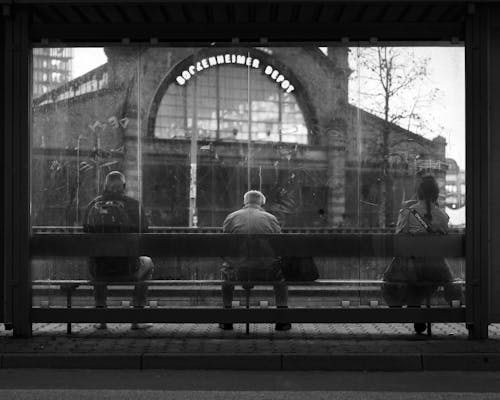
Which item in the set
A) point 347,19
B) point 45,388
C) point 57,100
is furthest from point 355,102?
point 45,388

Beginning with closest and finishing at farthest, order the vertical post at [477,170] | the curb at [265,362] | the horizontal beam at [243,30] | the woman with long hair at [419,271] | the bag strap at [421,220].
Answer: the curb at [265,362] → the vertical post at [477,170] → the horizontal beam at [243,30] → the woman with long hair at [419,271] → the bag strap at [421,220]

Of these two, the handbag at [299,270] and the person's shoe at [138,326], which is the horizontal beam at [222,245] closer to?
the handbag at [299,270]

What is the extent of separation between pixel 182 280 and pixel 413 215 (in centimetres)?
280

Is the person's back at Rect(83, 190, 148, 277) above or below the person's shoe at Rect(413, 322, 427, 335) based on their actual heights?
above

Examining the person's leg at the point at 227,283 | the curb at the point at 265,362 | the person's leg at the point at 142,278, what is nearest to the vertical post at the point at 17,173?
the curb at the point at 265,362

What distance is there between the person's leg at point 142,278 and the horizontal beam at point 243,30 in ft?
8.47

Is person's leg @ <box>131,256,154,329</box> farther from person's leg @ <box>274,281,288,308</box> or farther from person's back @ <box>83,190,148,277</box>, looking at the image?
person's leg @ <box>274,281,288,308</box>

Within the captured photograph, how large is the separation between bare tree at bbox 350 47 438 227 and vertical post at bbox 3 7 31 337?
3765mm

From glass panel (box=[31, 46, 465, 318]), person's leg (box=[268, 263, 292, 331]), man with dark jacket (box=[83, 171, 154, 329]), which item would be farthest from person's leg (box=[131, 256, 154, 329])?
person's leg (box=[268, 263, 292, 331])

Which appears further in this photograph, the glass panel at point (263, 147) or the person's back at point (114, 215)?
the person's back at point (114, 215)

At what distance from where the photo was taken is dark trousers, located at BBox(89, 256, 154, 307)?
26.9 ft

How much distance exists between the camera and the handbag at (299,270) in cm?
823

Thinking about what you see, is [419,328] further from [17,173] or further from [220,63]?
[17,173]

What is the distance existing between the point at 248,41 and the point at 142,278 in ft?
9.89
